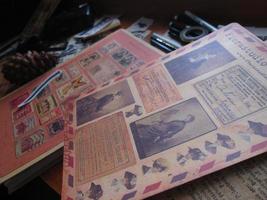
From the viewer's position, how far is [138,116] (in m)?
0.50

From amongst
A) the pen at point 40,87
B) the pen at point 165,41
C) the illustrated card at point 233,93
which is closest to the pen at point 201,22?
the pen at point 165,41

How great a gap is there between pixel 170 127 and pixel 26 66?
0.38m

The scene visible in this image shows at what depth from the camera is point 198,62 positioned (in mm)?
534

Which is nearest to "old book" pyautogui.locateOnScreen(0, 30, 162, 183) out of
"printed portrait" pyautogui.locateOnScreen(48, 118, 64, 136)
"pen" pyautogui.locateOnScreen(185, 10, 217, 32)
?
"printed portrait" pyautogui.locateOnScreen(48, 118, 64, 136)

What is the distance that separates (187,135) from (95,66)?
11.6 inches

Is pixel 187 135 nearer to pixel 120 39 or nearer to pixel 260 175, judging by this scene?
pixel 260 175

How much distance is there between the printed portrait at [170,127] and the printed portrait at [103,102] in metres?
0.06

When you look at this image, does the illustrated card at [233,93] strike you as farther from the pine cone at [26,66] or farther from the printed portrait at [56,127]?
the pine cone at [26,66]

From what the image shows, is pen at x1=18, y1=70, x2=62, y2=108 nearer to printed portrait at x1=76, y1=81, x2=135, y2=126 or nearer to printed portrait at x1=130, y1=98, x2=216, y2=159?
printed portrait at x1=76, y1=81, x2=135, y2=126

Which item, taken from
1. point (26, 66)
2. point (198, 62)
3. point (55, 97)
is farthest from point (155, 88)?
point (26, 66)

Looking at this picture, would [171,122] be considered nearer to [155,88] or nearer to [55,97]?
[155,88]

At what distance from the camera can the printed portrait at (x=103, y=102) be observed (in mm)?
Result: 536

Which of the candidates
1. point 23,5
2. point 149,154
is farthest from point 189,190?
point 23,5

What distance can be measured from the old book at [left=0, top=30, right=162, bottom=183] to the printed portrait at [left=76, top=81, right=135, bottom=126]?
0.03m
